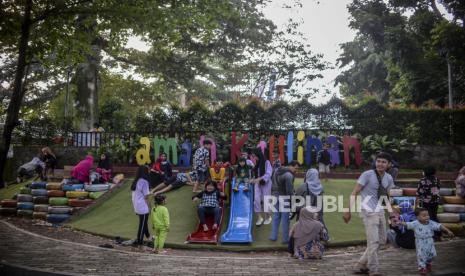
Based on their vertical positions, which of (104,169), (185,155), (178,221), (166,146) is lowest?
(178,221)

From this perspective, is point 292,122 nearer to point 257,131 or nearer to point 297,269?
point 257,131

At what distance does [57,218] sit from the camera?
53.6 feet

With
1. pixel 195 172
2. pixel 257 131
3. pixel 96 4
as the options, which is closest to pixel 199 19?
pixel 96 4

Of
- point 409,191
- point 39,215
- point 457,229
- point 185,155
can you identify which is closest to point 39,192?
point 39,215

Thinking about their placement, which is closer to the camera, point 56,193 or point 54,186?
point 56,193

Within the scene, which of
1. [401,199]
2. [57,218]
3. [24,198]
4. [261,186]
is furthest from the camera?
[24,198]

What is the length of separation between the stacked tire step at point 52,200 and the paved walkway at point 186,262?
484cm

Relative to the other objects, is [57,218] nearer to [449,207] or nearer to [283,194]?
[283,194]

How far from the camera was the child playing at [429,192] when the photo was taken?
38.8ft

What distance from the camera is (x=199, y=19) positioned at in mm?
15656

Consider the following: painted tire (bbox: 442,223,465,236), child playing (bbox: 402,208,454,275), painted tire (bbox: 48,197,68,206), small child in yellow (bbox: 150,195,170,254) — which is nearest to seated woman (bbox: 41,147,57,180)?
painted tire (bbox: 48,197,68,206)

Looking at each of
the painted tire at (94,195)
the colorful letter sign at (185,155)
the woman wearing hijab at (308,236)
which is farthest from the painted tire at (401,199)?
the painted tire at (94,195)

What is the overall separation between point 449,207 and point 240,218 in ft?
19.1

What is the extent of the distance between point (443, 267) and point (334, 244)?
11.1 ft
